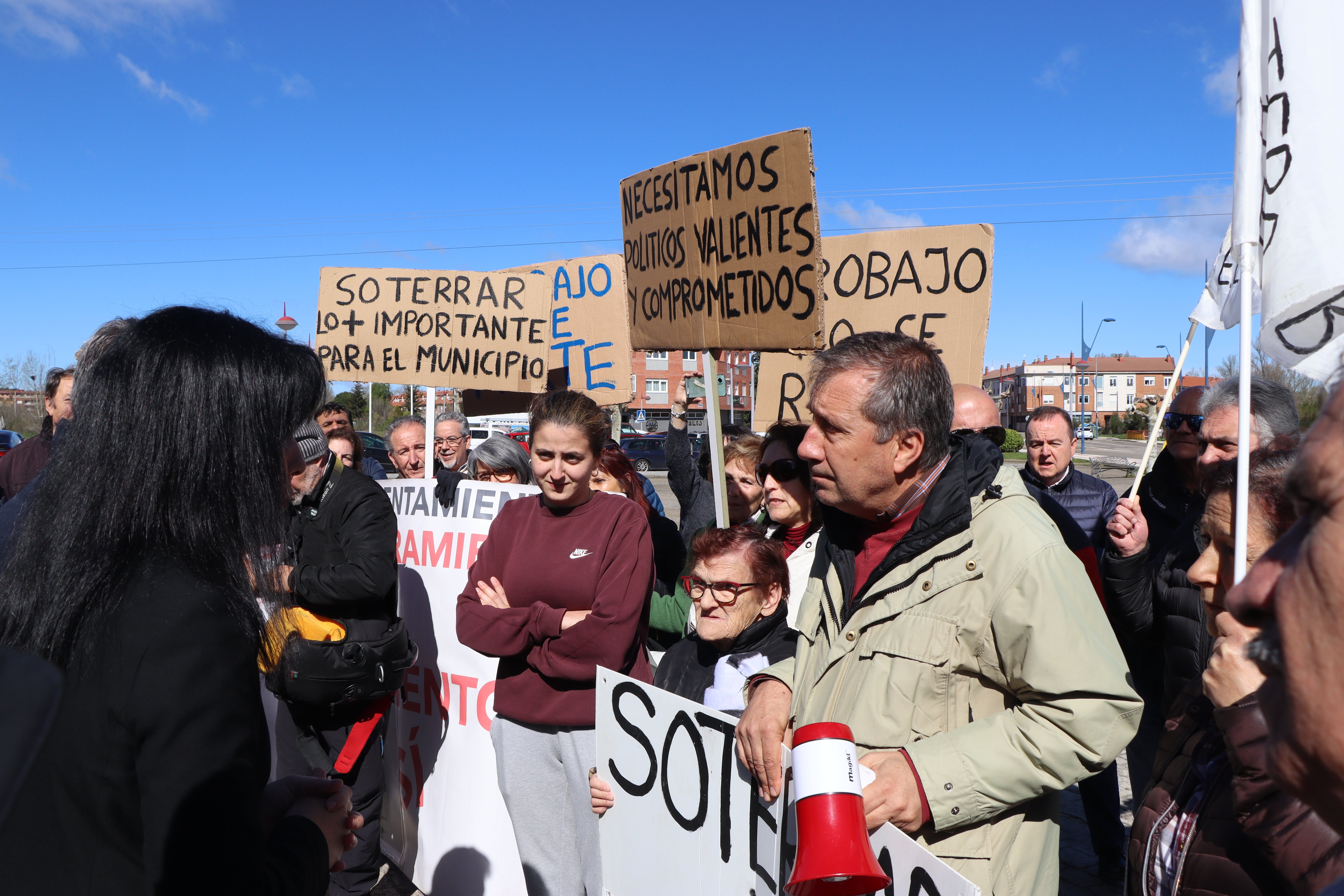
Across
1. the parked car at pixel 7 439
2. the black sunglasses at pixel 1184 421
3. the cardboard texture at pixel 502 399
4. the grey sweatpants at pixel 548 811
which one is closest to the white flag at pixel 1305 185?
the black sunglasses at pixel 1184 421

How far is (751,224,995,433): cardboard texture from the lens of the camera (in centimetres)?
362

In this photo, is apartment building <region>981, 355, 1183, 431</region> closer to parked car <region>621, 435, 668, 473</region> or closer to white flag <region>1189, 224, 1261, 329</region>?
parked car <region>621, 435, 668, 473</region>

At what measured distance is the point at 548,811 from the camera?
3145mm

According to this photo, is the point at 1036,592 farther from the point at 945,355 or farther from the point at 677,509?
the point at 677,509

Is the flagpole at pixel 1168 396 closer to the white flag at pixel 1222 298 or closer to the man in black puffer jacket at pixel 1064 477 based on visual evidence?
the white flag at pixel 1222 298

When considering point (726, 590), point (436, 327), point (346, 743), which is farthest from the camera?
point (436, 327)

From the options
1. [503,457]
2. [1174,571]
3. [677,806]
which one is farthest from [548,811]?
[1174,571]

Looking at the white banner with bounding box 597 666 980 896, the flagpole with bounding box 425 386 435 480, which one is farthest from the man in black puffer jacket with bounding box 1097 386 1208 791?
the flagpole with bounding box 425 386 435 480

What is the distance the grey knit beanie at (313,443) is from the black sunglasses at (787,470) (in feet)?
5.67

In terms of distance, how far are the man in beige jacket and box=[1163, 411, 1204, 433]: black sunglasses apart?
245cm

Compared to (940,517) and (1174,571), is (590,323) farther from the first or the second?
(940,517)

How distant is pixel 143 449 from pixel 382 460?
22.9m

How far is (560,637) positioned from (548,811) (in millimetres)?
658

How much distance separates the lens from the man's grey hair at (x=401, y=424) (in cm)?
625
